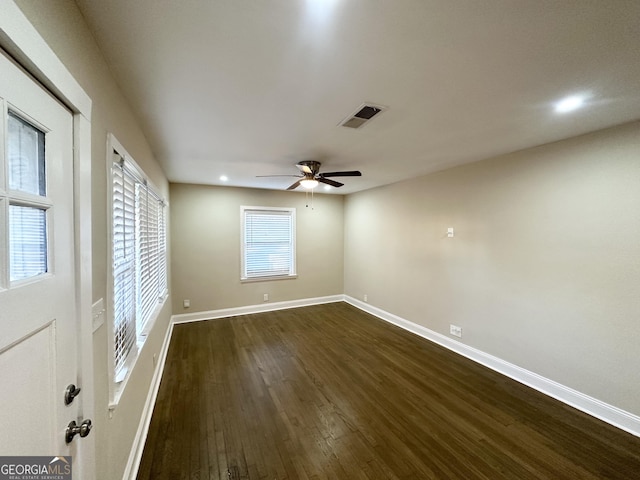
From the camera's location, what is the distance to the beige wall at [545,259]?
2115 mm

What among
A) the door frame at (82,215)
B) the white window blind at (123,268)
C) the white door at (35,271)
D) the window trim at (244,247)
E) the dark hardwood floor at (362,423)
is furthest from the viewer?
the window trim at (244,247)

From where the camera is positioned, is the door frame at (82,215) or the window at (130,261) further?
the window at (130,261)

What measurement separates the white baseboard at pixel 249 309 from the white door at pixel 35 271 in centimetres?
394

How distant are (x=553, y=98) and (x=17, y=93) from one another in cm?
269

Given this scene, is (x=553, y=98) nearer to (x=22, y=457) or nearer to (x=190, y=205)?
(x=22, y=457)

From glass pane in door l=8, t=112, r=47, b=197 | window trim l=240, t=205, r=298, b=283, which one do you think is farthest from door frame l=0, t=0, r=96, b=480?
window trim l=240, t=205, r=298, b=283

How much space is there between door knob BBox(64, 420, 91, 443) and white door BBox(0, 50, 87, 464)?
0.02 metres

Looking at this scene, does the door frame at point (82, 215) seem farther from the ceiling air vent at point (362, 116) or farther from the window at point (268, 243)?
the window at point (268, 243)

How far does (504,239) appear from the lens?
2920mm

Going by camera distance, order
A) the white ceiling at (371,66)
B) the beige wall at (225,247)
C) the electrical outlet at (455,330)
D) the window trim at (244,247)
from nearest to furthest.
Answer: the white ceiling at (371,66), the electrical outlet at (455,330), the beige wall at (225,247), the window trim at (244,247)

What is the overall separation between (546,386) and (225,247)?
16.3 ft

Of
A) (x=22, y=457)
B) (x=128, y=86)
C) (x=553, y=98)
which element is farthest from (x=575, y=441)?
(x=128, y=86)

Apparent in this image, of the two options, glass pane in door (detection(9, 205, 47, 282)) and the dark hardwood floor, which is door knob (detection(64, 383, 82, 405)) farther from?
the dark hardwood floor

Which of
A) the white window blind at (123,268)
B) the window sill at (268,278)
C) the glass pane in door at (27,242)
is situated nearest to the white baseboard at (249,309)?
the window sill at (268,278)
